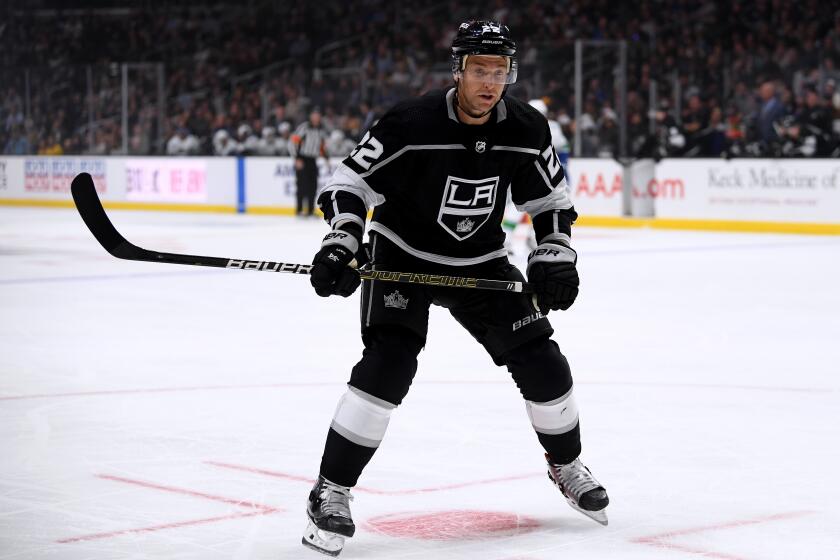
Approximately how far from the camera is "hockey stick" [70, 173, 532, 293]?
326cm

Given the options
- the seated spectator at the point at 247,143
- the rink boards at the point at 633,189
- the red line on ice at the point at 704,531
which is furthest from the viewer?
the seated spectator at the point at 247,143

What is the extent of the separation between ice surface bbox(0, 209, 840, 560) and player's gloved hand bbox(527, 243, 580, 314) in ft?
1.69

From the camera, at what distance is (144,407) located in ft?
16.2

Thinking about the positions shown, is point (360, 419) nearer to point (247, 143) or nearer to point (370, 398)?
point (370, 398)

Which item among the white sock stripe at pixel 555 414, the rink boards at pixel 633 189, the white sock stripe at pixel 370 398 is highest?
the white sock stripe at pixel 370 398

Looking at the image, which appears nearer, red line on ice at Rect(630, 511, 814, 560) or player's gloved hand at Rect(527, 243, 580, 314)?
red line on ice at Rect(630, 511, 814, 560)

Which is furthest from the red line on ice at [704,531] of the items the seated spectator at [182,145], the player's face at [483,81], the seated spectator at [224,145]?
the seated spectator at [182,145]

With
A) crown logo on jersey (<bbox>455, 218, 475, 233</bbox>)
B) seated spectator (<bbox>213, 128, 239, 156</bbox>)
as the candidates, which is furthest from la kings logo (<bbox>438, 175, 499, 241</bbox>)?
seated spectator (<bbox>213, 128, 239, 156</bbox>)

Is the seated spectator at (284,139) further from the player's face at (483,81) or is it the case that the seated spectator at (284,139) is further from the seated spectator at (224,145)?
the player's face at (483,81)

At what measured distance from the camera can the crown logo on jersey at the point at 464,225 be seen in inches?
130

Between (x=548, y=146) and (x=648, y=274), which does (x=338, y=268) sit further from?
(x=648, y=274)

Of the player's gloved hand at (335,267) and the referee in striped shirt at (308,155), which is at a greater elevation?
the player's gloved hand at (335,267)

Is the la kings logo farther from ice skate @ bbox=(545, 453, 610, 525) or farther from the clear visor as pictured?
ice skate @ bbox=(545, 453, 610, 525)

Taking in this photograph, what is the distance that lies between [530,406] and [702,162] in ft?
39.7
